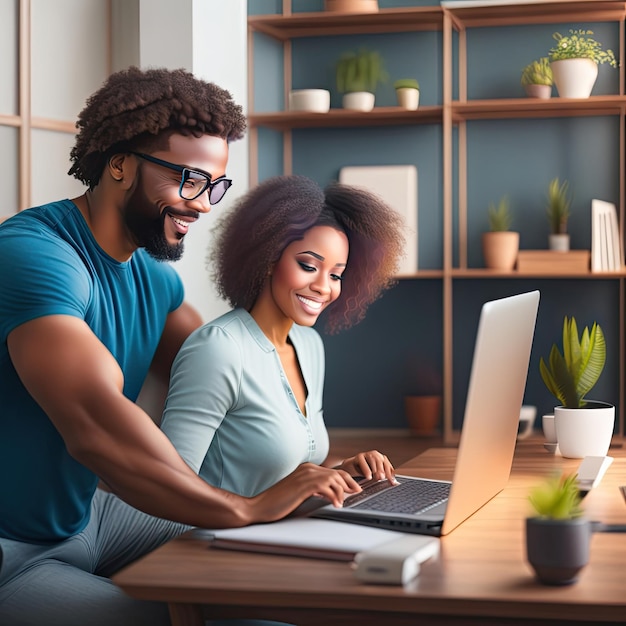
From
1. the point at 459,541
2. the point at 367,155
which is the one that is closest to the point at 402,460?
the point at 367,155

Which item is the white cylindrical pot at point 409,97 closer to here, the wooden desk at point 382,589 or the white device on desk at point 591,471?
the white device on desk at point 591,471

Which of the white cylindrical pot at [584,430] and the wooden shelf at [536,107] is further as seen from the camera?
the wooden shelf at [536,107]

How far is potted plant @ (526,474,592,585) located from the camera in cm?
103

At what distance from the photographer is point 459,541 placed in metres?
1.23

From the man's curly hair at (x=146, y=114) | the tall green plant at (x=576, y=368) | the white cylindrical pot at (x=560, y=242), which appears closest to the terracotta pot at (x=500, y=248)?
the white cylindrical pot at (x=560, y=242)

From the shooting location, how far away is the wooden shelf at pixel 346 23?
3.68 meters

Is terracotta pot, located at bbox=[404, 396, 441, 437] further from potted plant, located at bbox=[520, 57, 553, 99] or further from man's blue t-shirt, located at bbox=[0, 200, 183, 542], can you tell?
man's blue t-shirt, located at bbox=[0, 200, 183, 542]

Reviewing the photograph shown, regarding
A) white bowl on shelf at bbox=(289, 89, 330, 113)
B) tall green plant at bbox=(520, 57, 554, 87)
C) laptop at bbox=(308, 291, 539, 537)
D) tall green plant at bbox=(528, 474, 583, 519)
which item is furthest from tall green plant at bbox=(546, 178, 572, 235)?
tall green plant at bbox=(528, 474, 583, 519)

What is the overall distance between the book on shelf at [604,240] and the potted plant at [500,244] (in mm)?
307

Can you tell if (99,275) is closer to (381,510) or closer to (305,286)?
(305,286)

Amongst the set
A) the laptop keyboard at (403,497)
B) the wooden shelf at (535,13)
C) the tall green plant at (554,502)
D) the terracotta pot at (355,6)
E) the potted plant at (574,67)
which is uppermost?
the terracotta pot at (355,6)

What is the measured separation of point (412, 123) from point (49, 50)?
1.61 meters

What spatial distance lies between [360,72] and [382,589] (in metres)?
3.14

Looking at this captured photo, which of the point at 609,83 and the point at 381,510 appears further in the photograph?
the point at 609,83
